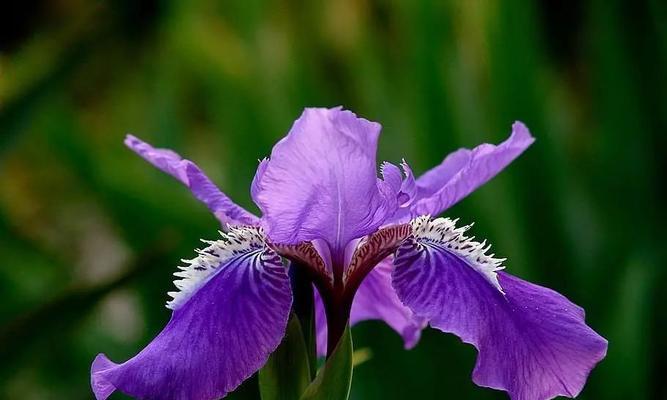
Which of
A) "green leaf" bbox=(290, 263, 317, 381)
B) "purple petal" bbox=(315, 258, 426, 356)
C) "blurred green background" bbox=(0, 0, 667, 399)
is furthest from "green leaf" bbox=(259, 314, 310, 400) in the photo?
"blurred green background" bbox=(0, 0, 667, 399)

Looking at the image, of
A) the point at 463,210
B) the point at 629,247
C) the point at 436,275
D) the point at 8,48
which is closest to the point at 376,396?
the point at 463,210

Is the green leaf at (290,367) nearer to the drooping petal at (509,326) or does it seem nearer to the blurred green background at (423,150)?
the drooping petal at (509,326)

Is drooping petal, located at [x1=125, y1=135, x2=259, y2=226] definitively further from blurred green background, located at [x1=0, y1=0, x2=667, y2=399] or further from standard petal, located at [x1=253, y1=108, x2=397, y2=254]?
blurred green background, located at [x1=0, y1=0, x2=667, y2=399]

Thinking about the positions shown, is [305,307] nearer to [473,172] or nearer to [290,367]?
[290,367]

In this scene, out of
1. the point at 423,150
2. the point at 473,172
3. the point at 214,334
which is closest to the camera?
the point at 214,334

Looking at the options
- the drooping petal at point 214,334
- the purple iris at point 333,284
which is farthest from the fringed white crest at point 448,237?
the drooping petal at point 214,334

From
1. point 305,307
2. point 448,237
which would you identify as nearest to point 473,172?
point 448,237

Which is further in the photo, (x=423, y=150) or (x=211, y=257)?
(x=423, y=150)

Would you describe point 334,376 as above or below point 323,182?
below
